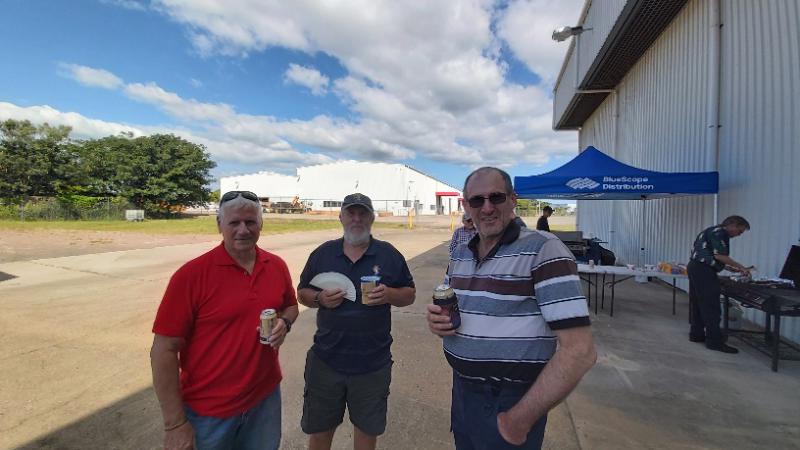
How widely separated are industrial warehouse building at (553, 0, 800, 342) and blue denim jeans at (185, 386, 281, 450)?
22.1ft

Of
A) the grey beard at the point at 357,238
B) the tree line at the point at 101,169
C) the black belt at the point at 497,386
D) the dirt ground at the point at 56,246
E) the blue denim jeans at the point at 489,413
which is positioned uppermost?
the tree line at the point at 101,169

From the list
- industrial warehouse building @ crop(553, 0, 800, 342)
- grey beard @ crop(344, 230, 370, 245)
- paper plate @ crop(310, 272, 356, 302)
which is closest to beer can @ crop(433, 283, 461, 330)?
paper plate @ crop(310, 272, 356, 302)

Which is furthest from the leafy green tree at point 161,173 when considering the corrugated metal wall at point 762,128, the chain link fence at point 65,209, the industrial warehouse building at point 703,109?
the corrugated metal wall at point 762,128

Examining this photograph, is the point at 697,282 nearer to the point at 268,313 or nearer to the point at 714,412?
the point at 714,412

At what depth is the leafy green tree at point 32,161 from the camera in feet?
87.2

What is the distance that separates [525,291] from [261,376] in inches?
55.8

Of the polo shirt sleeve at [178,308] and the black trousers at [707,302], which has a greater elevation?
the polo shirt sleeve at [178,308]

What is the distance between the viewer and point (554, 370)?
1.26 meters

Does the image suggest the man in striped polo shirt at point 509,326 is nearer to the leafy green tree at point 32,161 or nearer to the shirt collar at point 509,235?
the shirt collar at point 509,235

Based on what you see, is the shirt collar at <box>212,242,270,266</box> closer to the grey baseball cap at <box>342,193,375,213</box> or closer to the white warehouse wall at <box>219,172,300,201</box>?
the grey baseball cap at <box>342,193,375,213</box>

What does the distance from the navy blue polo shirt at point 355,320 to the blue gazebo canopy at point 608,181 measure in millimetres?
5506

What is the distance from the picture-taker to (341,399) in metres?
2.31

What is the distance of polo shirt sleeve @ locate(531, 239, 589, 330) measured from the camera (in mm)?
1253

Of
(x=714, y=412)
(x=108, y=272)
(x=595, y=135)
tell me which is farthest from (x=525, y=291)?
(x=595, y=135)
